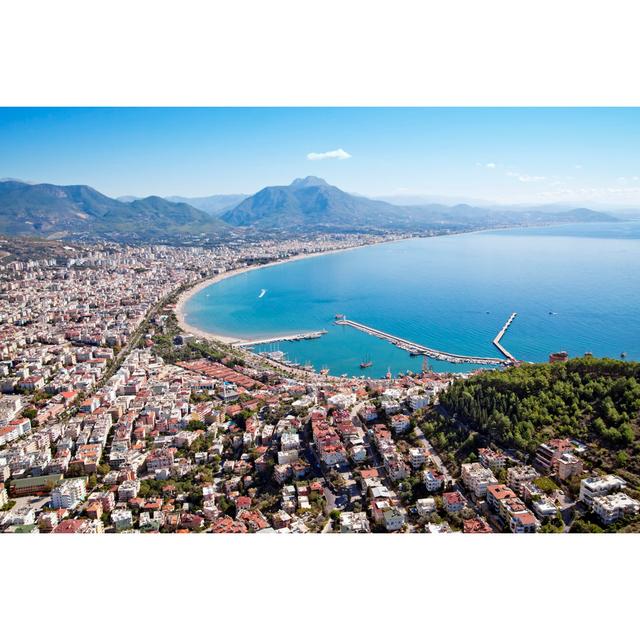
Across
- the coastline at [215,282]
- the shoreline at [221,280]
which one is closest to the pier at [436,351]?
the shoreline at [221,280]

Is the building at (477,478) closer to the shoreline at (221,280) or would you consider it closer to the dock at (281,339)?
the dock at (281,339)

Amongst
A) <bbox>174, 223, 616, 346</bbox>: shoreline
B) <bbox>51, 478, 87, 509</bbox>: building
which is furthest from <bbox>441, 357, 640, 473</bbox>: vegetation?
<bbox>174, 223, 616, 346</bbox>: shoreline

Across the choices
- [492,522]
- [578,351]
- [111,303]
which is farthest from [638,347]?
[111,303]

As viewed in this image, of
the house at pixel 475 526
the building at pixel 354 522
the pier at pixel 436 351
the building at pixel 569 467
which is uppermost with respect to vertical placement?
the building at pixel 569 467

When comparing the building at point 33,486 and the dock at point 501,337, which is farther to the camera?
the dock at point 501,337

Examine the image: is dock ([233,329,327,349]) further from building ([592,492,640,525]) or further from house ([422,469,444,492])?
building ([592,492,640,525])

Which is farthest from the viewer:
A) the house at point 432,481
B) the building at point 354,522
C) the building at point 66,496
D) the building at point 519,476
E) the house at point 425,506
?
the building at point 66,496

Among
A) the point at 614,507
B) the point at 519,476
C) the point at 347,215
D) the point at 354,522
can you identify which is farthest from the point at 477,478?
the point at 347,215

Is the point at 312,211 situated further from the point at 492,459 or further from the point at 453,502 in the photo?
→ the point at 453,502
